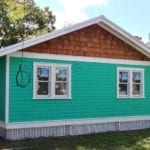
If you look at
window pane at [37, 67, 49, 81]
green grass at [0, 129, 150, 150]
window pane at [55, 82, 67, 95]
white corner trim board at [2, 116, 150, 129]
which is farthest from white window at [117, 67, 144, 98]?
window pane at [37, 67, 49, 81]

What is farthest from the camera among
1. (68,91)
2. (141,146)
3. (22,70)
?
(68,91)

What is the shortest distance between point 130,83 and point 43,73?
16.0 ft

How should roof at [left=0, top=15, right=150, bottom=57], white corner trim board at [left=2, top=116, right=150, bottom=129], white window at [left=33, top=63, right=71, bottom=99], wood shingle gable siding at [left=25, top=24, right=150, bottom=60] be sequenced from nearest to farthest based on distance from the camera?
1. roof at [left=0, top=15, right=150, bottom=57]
2. white corner trim board at [left=2, top=116, right=150, bottom=129]
3. white window at [left=33, top=63, right=71, bottom=99]
4. wood shingle gable siding at [left=25, top=24, right=150, bottom=60]

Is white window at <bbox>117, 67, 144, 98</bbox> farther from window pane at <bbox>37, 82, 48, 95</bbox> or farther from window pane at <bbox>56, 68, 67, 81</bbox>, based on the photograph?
window pane at <bbox>37, 82, 48, 95</bbox>

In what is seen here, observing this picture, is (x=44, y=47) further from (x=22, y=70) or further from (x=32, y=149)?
(x=32, y=149)

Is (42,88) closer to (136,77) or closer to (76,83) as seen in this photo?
(76,83)

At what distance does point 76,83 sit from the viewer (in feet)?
57.5

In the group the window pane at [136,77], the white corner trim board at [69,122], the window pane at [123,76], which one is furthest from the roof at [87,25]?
the white corner trim board at [69,122]

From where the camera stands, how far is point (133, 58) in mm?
19609

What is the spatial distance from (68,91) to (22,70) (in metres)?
2.44

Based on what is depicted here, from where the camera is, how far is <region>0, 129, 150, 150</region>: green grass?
14.2m

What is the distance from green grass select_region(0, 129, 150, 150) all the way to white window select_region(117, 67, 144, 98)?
8.67 feet

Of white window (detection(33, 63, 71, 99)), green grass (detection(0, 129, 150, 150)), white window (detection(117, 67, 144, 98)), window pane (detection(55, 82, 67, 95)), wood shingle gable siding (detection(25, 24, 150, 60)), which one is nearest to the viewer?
green grass (detection(0, 129, 150, 150))

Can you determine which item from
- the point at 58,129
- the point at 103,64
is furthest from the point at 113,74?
the point at 58,129
